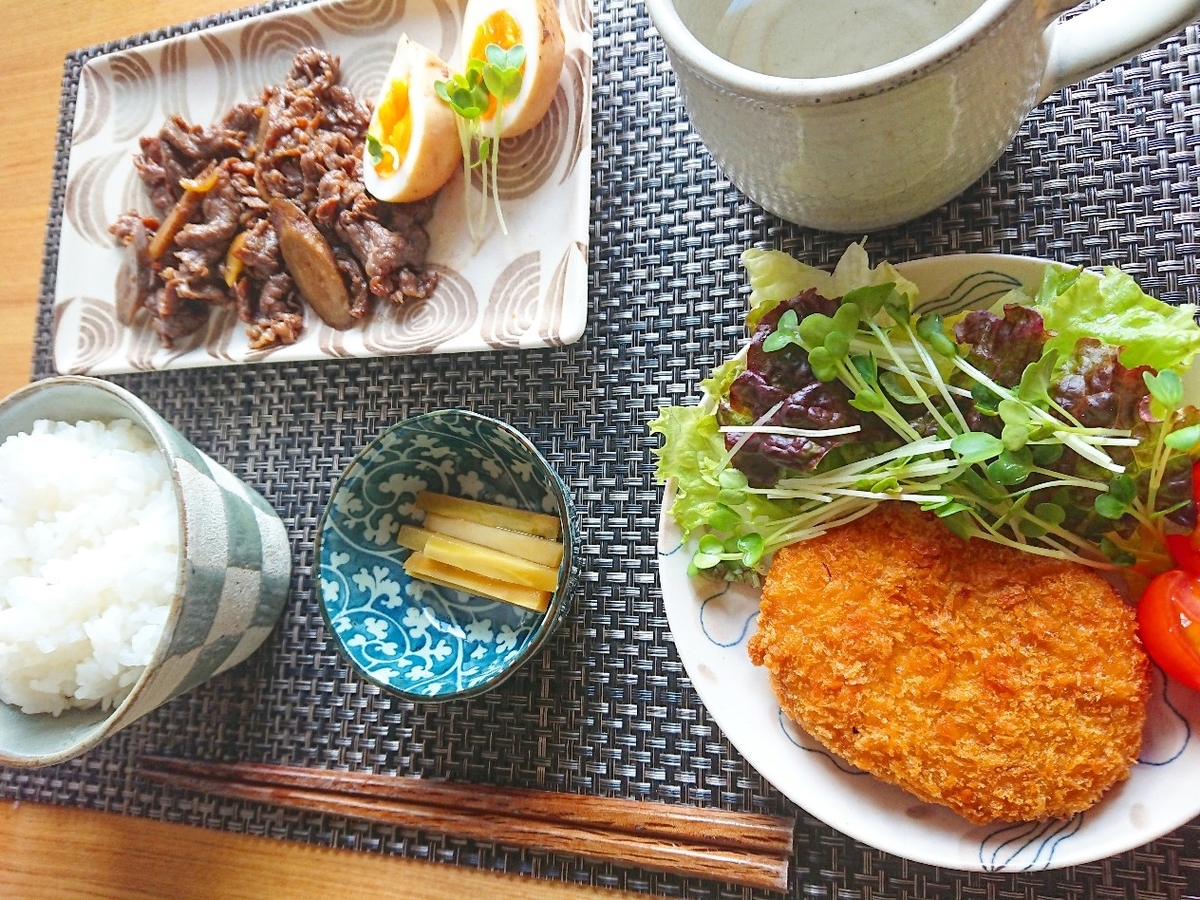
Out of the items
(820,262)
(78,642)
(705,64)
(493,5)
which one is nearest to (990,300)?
(820,262)

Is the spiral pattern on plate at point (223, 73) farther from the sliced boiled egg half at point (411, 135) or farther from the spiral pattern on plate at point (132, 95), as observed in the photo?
the sliced boiled egg half at point (411, 135)

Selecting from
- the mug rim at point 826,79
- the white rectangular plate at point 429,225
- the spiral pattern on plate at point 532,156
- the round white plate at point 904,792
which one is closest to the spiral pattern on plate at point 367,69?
the white rectangular plate at point 429,225

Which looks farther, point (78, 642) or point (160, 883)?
point (160, 883)

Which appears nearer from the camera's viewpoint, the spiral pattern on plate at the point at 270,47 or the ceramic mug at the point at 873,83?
the ceramic mug at the point at 873,83

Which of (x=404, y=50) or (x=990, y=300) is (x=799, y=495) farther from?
(x=404, y=50)

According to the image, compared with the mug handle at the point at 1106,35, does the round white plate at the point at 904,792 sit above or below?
below

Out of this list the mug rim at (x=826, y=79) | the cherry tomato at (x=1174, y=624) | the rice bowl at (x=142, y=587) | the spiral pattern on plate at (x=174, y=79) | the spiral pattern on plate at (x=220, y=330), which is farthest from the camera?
the spiral pattern on plate at (x=174, y=79)

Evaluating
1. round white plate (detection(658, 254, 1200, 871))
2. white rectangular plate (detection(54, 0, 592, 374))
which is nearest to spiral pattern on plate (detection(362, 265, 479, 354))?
white rectangular plate (detection(54, 0, 592, 374))
